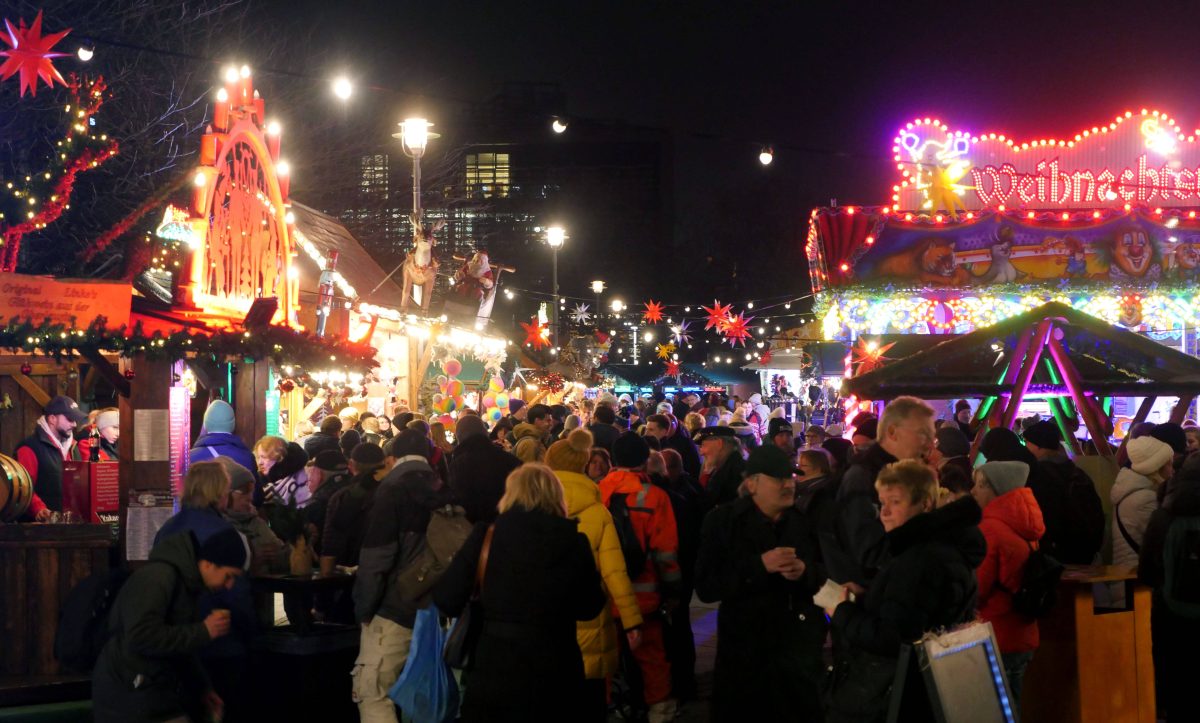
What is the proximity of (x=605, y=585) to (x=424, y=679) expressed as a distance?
120 cm

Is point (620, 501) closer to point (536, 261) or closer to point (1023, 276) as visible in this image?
point (1023, 276)

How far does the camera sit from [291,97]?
30203 millimetres

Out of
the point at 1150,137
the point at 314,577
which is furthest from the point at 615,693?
the point at 1150,137

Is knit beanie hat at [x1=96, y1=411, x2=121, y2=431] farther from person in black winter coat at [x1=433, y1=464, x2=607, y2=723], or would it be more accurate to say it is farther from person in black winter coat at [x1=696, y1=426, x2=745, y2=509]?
person in black winter coat at [x1=433, y1=464, x2=607, y2=723]

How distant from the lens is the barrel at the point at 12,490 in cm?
791

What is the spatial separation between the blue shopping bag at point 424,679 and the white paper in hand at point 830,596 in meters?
2.45

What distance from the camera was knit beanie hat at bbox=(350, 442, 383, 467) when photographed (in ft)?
26.4

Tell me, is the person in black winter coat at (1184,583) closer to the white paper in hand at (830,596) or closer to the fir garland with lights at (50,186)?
the white paper in hand at (830,596)

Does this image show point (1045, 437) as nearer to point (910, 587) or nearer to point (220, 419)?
point (910, 587)

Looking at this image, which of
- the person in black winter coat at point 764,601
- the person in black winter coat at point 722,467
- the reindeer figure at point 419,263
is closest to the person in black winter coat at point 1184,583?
the person in black winter coat at point 764,601

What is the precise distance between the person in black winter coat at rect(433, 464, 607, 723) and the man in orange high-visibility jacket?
6.58 ft

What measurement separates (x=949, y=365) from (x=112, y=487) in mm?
8042

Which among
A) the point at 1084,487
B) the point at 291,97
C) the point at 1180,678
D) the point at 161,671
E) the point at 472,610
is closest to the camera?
the point at 161,671

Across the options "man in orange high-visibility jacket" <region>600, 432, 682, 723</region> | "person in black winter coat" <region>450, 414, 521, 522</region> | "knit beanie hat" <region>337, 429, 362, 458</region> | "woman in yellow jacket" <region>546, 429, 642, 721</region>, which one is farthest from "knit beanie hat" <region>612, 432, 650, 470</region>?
"knit beanie hat" <region>337, 429, 362, 458</region>
